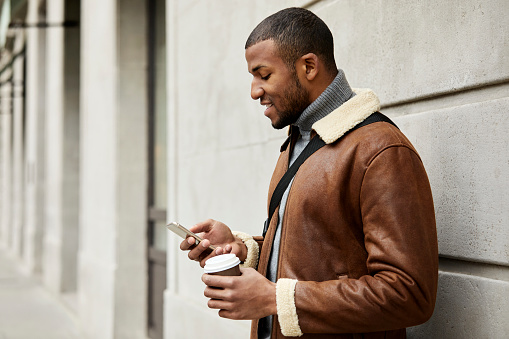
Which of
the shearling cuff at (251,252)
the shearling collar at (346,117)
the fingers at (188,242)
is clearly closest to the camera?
the shearling collar at (346,117)

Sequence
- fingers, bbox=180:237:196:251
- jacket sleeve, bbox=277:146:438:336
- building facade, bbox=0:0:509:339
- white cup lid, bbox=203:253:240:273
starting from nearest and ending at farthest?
jacket sleeve, bbox=277:146:438:336, white cup lid, bbox=203:253:240:273, fingers, bbox=180:237:196:251, building facade, bbox=0:0:509:339

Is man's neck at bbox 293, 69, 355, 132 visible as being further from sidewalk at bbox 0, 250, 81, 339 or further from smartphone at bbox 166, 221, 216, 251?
sidewalk at bbox 0, 250, 81, 339

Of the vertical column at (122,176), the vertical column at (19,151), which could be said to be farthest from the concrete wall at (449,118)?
the vertical column at (19,151)

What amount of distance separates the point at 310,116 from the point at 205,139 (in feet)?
9.28

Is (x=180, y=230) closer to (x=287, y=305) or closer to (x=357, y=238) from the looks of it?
(x=287, y=305)

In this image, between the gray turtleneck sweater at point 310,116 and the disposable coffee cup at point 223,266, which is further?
the gray turtleneck sweater at point 310,116

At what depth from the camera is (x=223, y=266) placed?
5.71 ft

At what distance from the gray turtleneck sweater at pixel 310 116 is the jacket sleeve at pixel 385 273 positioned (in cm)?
29

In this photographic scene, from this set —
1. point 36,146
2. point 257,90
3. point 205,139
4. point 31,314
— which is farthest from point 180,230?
point 36,146

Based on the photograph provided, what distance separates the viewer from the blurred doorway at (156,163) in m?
6.57

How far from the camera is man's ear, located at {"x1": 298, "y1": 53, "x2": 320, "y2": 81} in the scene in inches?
75.3

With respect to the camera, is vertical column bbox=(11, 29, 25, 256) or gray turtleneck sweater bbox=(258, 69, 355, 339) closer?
gray turtleneck sweater bbox=(258, 69, 355, 339)

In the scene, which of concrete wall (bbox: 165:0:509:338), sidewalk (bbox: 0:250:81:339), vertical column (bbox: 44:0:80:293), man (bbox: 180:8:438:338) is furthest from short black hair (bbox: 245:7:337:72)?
vertical column (bbox: 44:0:80:293)

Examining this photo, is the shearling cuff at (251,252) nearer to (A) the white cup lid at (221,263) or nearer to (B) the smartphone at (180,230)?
(B) the smartphone at (180,230)
